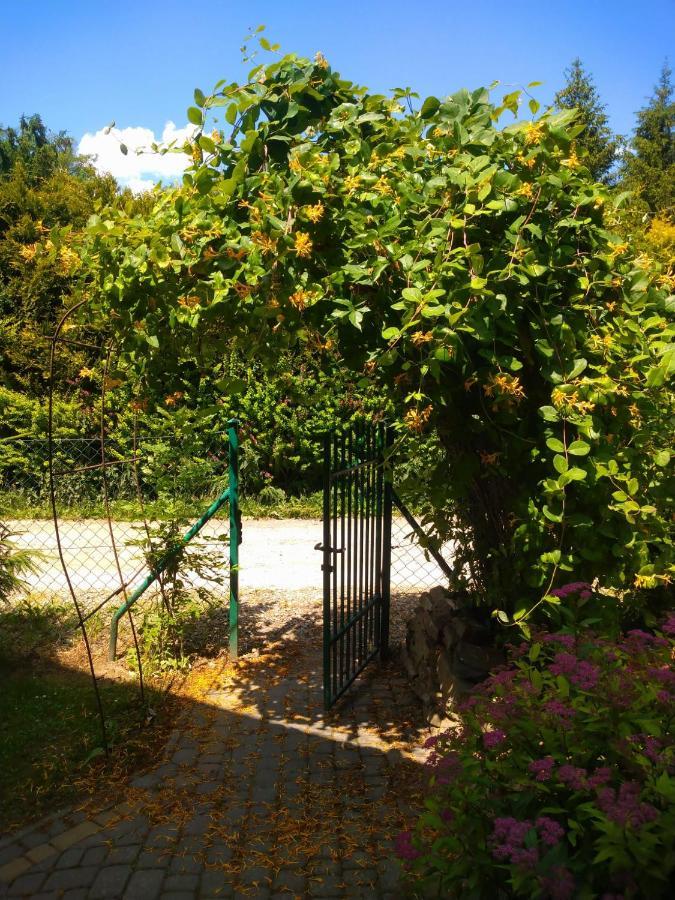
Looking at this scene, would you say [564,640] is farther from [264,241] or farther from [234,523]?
[234,523]

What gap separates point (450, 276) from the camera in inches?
92.4

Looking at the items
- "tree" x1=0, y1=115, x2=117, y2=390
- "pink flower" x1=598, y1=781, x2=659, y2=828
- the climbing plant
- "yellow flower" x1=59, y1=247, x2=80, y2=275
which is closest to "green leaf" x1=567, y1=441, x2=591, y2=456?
the climbing plant

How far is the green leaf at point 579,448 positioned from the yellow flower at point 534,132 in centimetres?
106

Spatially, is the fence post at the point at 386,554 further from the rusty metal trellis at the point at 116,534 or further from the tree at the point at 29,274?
the tree at the point at 29,274

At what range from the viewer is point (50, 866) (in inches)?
107

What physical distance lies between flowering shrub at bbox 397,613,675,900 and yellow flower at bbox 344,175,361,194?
1.70 meters

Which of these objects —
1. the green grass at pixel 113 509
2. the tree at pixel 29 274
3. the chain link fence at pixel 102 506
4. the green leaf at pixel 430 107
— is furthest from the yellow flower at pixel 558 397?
the tree at pixel 29 274

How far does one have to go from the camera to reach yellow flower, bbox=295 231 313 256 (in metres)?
2.39

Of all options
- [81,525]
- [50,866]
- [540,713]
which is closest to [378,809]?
[50,866]

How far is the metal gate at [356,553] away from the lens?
3.82 meters

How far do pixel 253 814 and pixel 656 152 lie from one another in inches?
1014

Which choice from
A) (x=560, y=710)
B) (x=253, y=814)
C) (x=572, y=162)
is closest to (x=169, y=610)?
(x=253, y=814)

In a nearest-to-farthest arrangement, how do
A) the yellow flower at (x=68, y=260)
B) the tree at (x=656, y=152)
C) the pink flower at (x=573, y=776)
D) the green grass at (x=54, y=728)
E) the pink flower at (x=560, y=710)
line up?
the pink flower at (x=573, y=776) → the pink flower at (x=560, y=710) → the yellow flower at (x=68, y=260) → the green grass at (x=54, y=728) → the tree at (x=656, y=152)

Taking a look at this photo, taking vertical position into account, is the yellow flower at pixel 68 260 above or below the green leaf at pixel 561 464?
above
